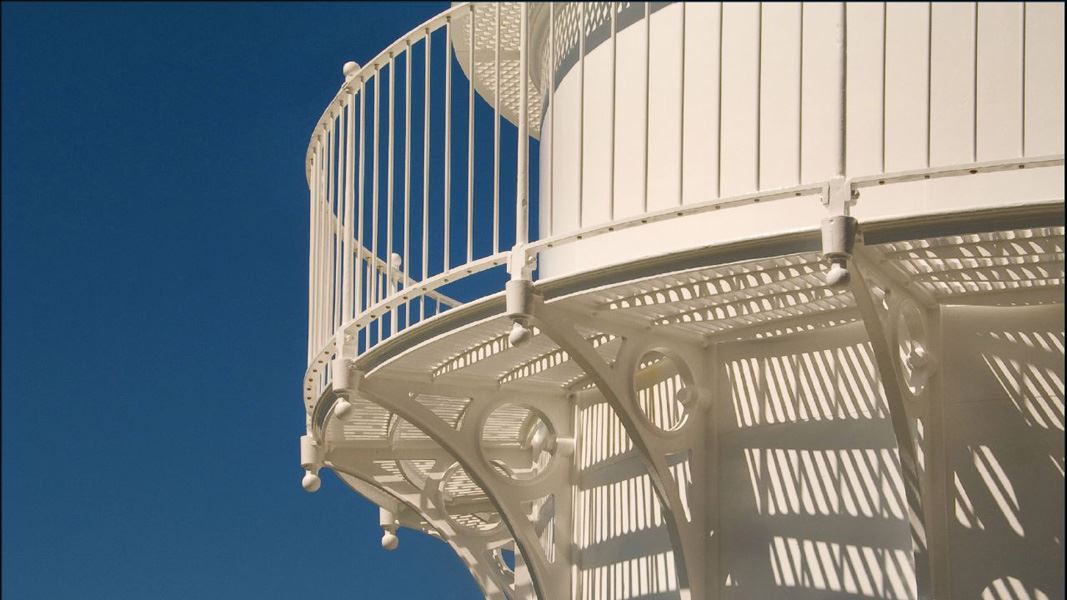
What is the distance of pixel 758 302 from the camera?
9148mm

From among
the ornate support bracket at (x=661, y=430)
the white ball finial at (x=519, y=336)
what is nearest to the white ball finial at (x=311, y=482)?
the ornate support bracket at (x=661, y=430)

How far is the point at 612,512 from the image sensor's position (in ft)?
34.6

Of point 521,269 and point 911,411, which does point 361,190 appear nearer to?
point 521,269

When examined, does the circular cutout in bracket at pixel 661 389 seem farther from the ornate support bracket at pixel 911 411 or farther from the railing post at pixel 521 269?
the railing post at pixel 521 269

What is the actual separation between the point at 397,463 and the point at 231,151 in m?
23.0

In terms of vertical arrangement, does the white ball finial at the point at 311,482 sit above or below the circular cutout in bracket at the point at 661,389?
below

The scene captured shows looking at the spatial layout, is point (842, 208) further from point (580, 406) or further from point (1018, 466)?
point (580, 406)

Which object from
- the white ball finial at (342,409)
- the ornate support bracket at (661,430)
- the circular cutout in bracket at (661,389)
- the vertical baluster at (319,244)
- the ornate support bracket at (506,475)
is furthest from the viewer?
the vertical baluster at (319,244)

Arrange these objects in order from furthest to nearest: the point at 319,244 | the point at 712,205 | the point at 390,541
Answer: the point at 390,541 < the point at 319,244 < the point at 712,205

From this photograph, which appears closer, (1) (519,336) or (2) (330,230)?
(1) (519,336)

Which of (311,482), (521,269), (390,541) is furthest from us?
(390,541)

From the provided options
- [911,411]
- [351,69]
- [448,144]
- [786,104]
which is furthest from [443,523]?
[786,104]

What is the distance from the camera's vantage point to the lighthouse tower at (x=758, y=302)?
8.00 metres

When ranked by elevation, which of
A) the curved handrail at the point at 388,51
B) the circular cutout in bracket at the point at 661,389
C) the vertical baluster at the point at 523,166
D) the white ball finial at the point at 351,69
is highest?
the white ball finial at the point at 351,69
